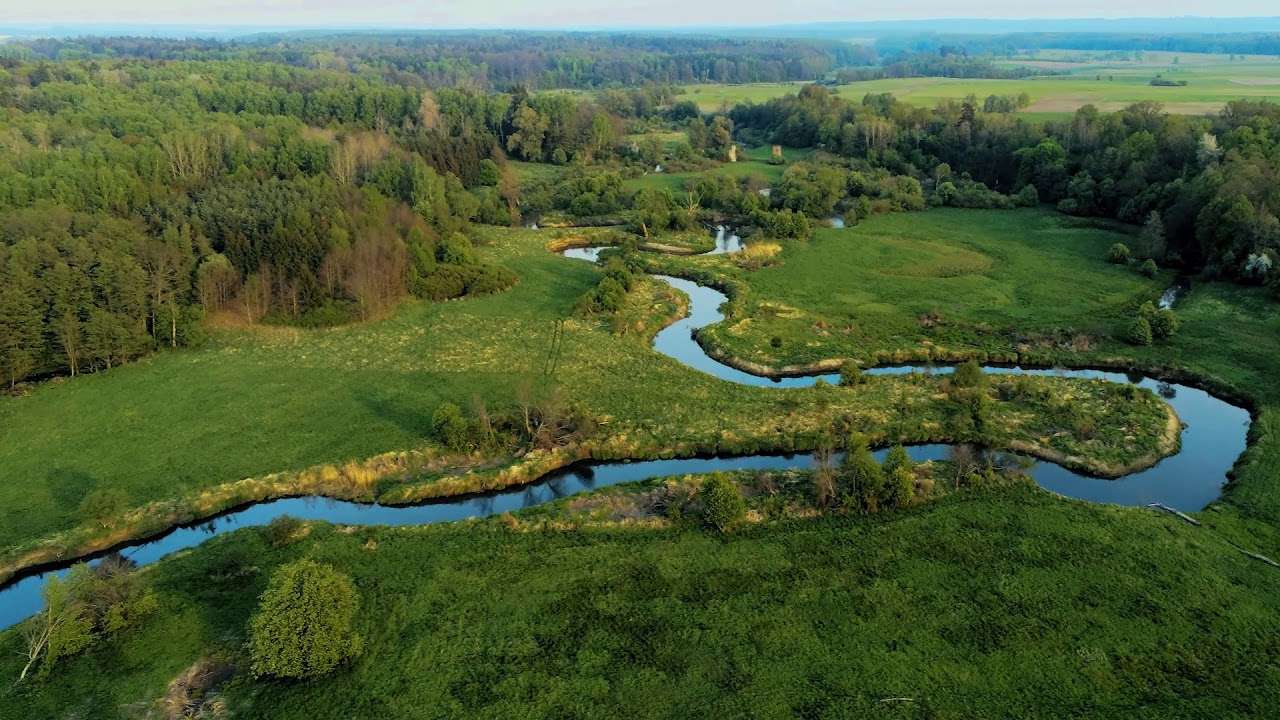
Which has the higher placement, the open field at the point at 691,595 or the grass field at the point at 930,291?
the grass field at the point at 930,291

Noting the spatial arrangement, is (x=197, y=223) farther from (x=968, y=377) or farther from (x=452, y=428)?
(x=968, y=377)

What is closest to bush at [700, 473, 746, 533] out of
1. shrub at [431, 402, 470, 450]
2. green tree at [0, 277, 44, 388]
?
shrub at [431, 402, 470, 450]

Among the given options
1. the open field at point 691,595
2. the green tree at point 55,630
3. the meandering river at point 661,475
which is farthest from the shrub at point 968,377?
the green tree at point 55,630

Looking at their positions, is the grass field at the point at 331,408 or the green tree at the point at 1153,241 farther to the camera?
the green tree at the point at 1153,241

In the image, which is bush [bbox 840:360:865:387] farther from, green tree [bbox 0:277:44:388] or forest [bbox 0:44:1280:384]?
green tree [bbox 0:277:44:388]

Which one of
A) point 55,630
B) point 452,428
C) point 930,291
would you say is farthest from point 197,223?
point 930,291

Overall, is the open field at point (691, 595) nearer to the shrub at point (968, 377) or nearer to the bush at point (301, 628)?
the bush at point (301, 628)
